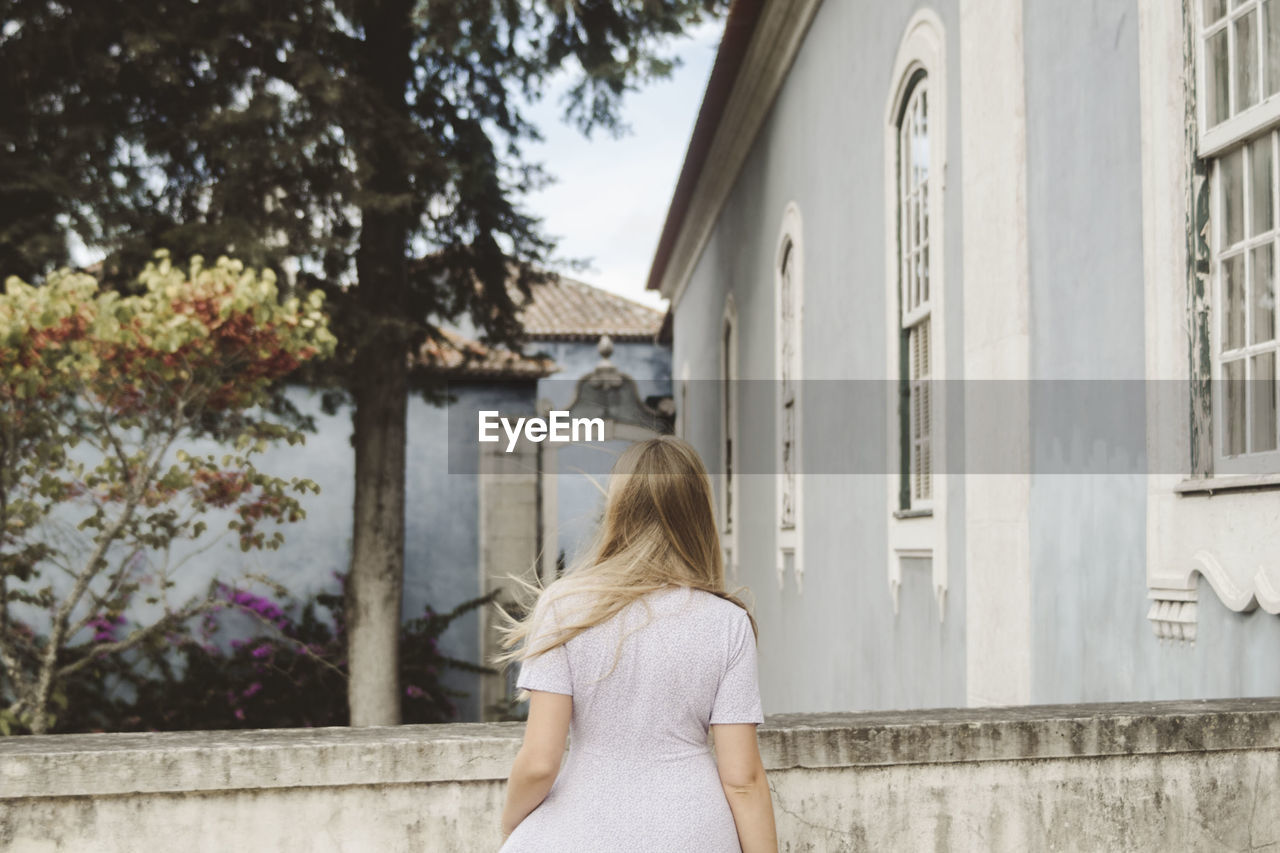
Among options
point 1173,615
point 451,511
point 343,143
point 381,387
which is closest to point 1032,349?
point 1173,615

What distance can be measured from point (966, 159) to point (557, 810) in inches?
195

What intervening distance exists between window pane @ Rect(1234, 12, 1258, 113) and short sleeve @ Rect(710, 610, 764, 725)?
2895 millimetres

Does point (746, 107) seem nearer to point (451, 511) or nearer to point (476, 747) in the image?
point (451, 511)

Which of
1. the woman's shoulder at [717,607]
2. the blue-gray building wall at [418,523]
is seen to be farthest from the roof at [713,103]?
the woman's shoulder at [717,607]

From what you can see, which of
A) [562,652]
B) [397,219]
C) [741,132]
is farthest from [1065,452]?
[741,132]

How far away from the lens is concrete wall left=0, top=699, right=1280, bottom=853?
3.03 meters

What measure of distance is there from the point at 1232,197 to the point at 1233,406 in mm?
666

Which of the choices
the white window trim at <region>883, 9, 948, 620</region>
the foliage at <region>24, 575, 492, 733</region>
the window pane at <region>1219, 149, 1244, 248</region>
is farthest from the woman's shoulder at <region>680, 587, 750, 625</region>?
the foliage at <region>24, 575, 492, 733</region>

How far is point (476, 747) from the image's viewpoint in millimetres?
3102

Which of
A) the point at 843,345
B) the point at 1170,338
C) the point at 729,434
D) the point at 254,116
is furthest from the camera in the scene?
the point at 729,434

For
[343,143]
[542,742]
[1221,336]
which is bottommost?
[542,742]

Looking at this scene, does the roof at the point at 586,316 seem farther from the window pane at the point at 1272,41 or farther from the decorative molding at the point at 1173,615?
the window pane at the point at 1272,41

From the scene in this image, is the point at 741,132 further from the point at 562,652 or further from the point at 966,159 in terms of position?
the point at 562,652

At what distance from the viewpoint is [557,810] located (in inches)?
92.3
